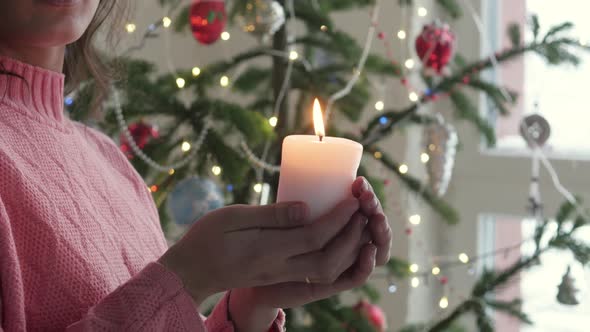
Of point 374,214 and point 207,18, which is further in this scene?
point 207,18

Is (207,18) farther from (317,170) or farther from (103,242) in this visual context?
(317,170)

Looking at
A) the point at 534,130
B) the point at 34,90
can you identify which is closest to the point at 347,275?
the point at 34,90

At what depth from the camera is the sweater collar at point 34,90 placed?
89 centimetres

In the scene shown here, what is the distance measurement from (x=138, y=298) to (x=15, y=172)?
0.59ft

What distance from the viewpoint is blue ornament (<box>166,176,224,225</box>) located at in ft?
5.41

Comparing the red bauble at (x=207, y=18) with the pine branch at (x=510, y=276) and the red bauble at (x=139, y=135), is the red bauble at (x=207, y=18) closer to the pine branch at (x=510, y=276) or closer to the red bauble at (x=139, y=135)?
the red bauble at (x=139, y=135)

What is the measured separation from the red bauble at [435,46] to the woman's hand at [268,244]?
1.04m

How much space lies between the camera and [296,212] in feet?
2.31

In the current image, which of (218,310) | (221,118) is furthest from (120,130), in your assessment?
(218,310)

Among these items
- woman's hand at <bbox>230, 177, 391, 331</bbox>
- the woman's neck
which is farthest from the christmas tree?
woman's hand at <bbox>230, 177, 391, 331</bbox>

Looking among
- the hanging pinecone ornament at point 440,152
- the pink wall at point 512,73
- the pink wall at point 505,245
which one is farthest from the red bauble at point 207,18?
the pink wall at point 505,245

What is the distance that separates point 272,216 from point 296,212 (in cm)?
2

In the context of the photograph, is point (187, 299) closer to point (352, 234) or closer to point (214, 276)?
point (214, 276)

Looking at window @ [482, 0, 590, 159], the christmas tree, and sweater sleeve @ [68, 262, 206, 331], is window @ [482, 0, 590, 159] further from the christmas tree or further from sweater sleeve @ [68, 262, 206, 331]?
sweater sleeve @ [68, 262, 206, 331]
